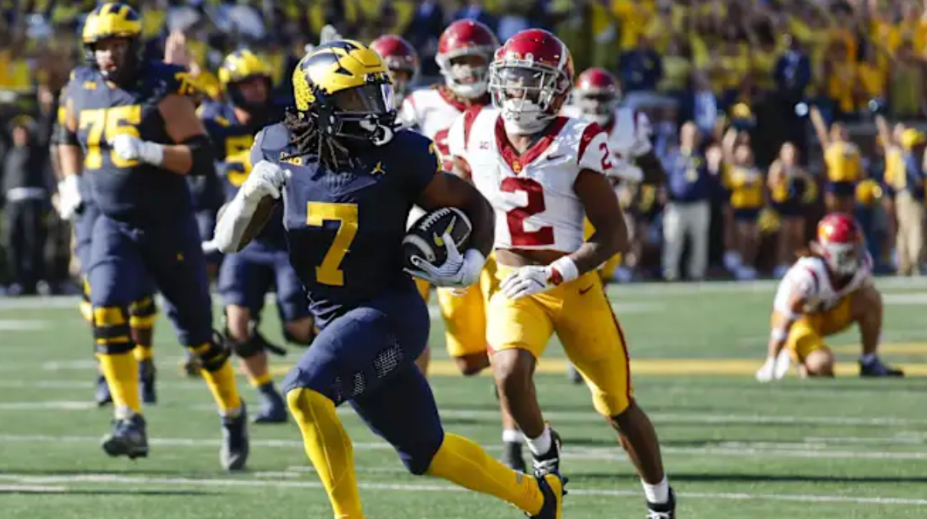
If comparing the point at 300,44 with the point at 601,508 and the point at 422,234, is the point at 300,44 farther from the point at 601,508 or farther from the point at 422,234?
the point at 422,234

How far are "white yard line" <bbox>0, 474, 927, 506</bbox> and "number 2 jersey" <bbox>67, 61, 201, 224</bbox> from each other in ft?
3.76

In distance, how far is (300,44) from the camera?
19906 millimetres

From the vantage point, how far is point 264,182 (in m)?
5.49

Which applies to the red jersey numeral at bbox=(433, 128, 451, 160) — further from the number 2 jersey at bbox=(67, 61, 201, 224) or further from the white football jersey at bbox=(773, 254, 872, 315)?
the white football jersey at bbox=(773, 254, 872, 315)

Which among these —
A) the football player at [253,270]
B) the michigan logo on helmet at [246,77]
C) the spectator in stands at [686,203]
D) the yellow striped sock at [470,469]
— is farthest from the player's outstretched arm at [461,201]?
the spectator in stands at [686,203]

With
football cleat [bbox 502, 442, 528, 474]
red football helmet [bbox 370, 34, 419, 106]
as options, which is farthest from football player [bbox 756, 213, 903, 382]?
football cleat [bbox 502, 442, 528, 474]

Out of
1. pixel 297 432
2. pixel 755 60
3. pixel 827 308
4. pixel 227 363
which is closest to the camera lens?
pixel 227 363

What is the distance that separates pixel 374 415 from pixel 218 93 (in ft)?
21.0

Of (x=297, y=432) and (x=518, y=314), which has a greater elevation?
(x=518, y=314)

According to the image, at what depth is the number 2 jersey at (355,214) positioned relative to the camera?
18.1 ft

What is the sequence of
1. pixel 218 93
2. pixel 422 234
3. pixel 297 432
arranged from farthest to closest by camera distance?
pixel 218 93, pixel 297 432, pixel 422 234

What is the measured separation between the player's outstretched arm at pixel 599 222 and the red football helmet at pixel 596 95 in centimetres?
421

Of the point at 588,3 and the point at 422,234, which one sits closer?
the point at 422,234

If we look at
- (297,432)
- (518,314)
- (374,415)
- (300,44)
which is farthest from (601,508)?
(300,44)
